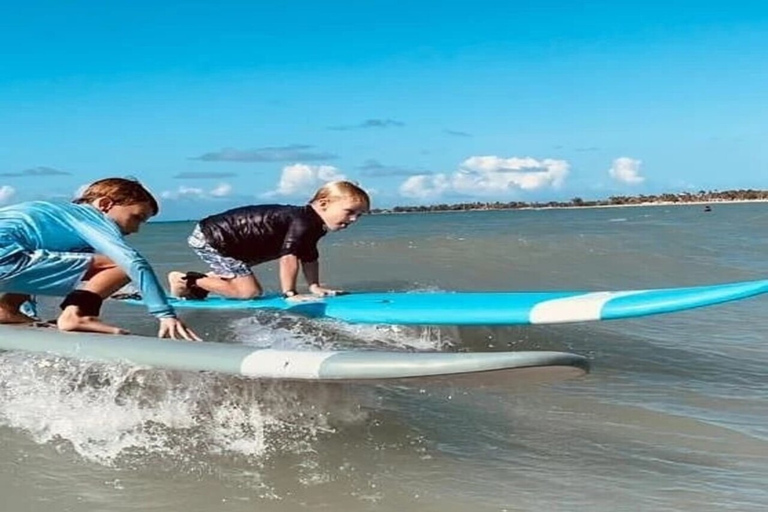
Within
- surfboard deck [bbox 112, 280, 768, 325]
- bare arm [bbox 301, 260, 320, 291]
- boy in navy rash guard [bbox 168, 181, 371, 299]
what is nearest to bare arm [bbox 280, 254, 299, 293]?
boy in navy rash guard [bbox 168, 181, 371, 299]

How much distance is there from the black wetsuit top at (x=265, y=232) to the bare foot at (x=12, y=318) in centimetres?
156

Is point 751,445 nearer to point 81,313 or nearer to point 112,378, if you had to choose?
point 112,378

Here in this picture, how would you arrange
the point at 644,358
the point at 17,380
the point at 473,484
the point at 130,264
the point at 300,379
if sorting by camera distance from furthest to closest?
the point at 644,358
the point at 17,380
the point at 130,264
the point at 300,379
the point at 473,484

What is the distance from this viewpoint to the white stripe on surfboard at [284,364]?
133 inches

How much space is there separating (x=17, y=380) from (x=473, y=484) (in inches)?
91.1

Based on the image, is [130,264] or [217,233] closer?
[130,264]

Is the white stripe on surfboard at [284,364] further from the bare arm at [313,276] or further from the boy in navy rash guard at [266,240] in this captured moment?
the bare arm at [313,276]

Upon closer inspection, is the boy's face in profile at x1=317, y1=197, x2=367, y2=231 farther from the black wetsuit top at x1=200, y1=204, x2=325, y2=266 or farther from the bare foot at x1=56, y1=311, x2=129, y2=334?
the bare foot at x1=56, y1=311, x2=129, y2=334

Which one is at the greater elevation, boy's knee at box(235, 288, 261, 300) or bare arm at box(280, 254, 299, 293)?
bare arm at box(280, 254, 299, 293)

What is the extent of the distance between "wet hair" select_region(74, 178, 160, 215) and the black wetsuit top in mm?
1573

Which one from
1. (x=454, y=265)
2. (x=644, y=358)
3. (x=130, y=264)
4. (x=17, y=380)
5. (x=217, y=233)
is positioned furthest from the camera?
(x=454, y=265)

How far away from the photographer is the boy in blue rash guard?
13.2 feet

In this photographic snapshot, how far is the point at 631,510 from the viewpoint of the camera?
2.91 meters

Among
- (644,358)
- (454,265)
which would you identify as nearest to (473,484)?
(644,358)
